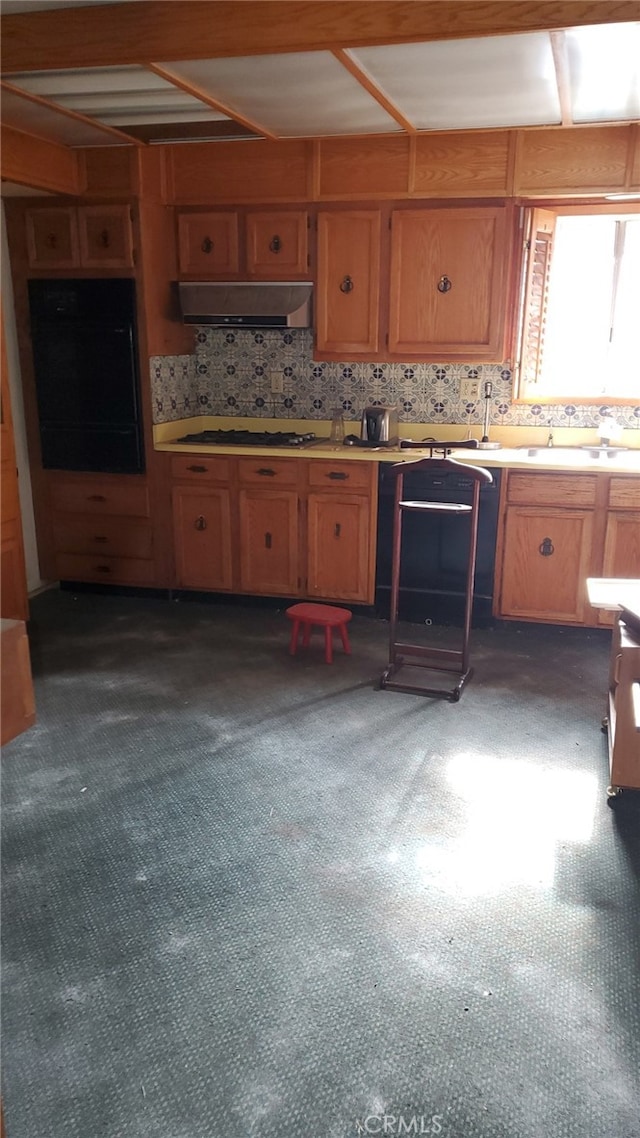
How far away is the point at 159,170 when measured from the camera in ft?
14.6

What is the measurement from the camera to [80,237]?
4.51 m

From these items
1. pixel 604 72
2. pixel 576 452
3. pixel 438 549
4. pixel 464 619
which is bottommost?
pixel 464 619

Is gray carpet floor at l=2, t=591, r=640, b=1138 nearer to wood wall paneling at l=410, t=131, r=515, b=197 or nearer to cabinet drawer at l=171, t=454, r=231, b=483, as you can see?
cabinet drawer at l=171, t=454, r=231, b=483

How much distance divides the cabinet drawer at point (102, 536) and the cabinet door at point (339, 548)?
992 mm

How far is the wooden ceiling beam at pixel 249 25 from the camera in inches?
88.8

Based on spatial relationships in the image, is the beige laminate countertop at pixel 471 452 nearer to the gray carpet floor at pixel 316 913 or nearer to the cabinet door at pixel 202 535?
the cabinet door at pixel 202 535

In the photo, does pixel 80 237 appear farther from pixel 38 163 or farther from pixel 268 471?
pixel 268 471

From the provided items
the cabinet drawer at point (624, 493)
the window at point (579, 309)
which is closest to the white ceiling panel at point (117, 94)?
the window at point (579, 309)

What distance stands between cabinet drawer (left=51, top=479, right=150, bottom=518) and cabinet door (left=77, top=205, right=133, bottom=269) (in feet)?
3.88

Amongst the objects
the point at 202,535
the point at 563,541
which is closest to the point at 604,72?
the point at 563,541

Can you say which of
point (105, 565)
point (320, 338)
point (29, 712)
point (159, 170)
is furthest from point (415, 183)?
point (29, 712)

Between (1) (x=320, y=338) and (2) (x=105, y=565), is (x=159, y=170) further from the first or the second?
(2) (x=105, y=565)

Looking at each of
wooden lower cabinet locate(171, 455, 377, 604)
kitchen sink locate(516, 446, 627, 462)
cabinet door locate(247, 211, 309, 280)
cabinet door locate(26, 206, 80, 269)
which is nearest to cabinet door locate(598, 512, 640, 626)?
kitchen sink locate(516, 446, 627, 462)

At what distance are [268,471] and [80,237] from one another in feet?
5.21
